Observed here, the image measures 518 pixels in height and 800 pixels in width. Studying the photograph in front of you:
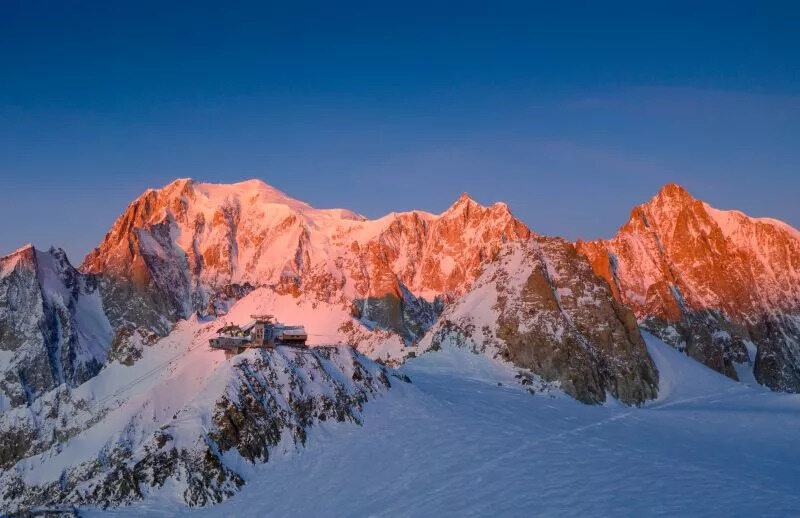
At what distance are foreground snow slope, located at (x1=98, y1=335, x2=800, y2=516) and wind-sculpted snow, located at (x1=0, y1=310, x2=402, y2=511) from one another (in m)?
1.32

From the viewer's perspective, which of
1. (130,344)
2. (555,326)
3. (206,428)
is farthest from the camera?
(130,344)

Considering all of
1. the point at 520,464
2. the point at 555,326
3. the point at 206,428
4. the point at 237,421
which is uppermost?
the point at 555,326

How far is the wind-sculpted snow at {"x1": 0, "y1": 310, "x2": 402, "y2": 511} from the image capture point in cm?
3812

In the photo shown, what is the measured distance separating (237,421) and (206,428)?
204 centimetres

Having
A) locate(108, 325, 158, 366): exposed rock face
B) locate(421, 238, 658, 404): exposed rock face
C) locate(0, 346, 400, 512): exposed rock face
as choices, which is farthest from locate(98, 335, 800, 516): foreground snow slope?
locate(108, 325, 158, 366): exposed rock face

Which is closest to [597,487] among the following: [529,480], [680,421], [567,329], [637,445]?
[529,480]

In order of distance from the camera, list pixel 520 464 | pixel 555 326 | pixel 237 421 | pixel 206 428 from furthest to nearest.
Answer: pixel 555 326
pixel 237 421
pixel 206 428
pixel 520 464

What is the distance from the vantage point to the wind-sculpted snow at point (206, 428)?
3812 cm

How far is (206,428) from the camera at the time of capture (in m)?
41.7

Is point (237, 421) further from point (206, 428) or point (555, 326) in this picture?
point (555, 326)

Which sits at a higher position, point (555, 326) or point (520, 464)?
point (555, 326)

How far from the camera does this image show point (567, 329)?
3241 inches

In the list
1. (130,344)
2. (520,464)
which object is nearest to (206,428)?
(520,464)

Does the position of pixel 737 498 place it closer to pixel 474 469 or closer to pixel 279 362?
pixel 474 469
